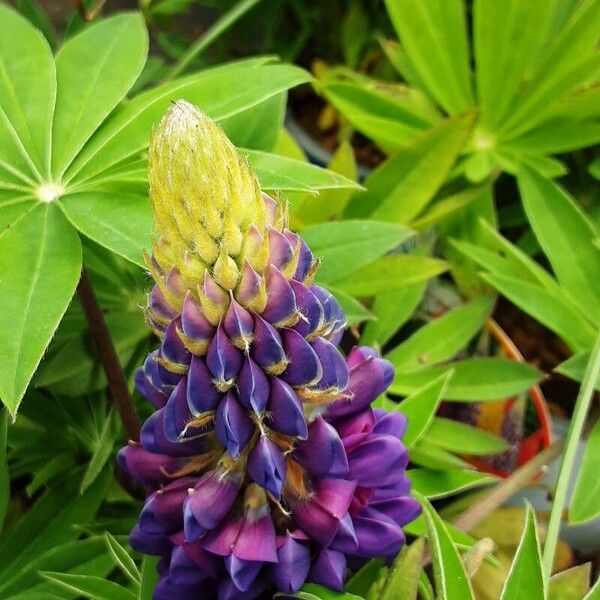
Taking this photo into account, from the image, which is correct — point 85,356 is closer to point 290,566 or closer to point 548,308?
point 290,566

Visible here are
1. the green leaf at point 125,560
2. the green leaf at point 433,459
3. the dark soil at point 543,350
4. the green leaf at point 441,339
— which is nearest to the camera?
the green leaf at point 125,560

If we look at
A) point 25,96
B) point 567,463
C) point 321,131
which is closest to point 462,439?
point 567,463

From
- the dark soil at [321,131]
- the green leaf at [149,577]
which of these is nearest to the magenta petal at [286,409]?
the green leaf at [149,577]

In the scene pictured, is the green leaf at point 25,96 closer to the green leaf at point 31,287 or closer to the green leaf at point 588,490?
the green leaf at point 31,287

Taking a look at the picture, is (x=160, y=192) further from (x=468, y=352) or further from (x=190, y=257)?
(x=468, y=352)

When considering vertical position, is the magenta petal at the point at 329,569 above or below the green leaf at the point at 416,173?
below

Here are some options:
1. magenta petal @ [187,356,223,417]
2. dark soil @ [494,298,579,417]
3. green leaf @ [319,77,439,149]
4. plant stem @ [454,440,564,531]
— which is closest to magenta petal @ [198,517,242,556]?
magenta petal @ [187,356,223,417]
